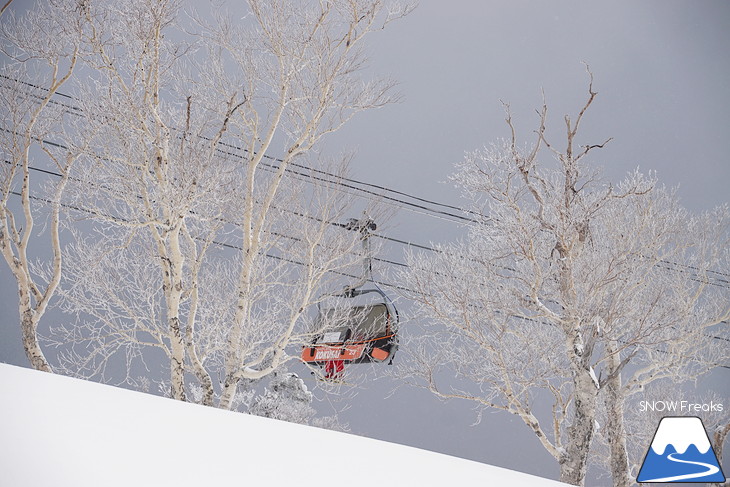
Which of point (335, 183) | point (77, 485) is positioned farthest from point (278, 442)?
point (335, 183)

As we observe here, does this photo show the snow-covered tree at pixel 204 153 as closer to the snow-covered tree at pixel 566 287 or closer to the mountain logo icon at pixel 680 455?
the snow-covered tree at pixel 566 287

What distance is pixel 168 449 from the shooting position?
1.05m

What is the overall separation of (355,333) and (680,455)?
12.4 feet

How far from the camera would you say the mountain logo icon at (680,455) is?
109 inches

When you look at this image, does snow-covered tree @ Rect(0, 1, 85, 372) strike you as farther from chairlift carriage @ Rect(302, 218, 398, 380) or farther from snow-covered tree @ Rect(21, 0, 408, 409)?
chairlift carriage @ Rect(302, 218, 398, 380)

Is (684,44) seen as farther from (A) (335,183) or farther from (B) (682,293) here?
(A) (335,183)

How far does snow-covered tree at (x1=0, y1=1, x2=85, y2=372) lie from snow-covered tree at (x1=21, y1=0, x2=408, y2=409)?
0.67ft

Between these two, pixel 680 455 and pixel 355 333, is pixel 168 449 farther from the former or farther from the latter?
pixel 355 333

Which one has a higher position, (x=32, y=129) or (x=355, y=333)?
(x=32, y=129)

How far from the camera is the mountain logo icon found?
2762mm

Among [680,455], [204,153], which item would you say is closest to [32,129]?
[204,153]

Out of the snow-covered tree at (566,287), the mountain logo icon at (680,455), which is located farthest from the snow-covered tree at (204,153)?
the mountain logo icon at (680,455)

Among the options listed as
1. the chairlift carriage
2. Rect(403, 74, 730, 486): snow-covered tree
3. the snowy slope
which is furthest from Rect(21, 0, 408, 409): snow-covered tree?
the snowy slope

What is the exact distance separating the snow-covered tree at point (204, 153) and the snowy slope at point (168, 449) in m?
3.57
